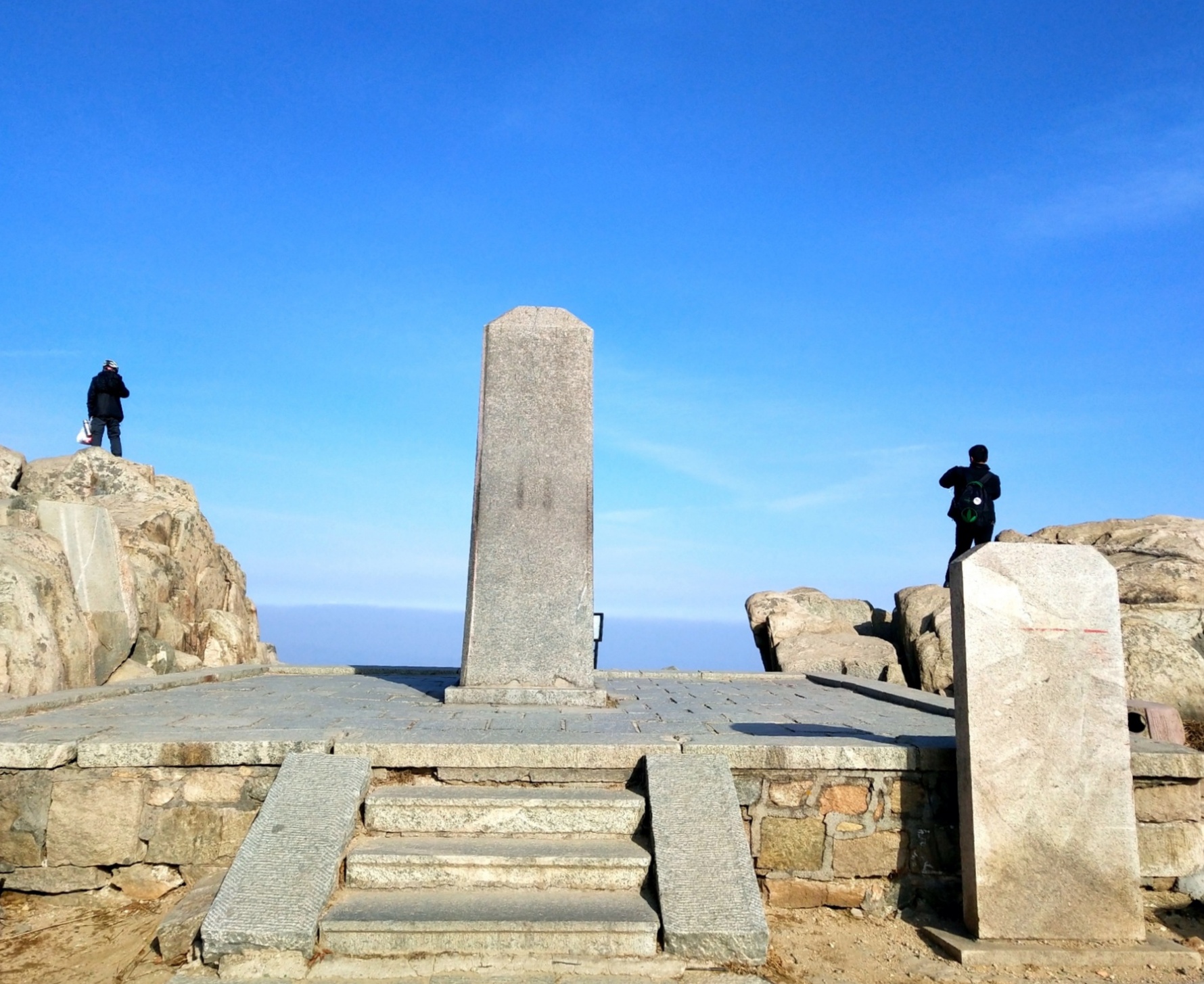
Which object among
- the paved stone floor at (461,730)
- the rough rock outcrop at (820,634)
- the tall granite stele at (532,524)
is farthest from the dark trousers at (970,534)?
the tall granite stele at (532,524)

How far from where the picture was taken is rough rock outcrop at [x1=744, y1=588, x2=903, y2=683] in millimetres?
11102

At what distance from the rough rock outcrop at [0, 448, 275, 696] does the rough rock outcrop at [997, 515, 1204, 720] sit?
865cm

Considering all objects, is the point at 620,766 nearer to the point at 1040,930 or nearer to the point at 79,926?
the point at 1040,930

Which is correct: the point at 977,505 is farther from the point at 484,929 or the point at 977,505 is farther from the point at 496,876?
the point at 484,929

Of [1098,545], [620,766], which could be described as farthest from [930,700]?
[1098,545]

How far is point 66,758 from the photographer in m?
4.50

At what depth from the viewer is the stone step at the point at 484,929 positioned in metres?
3.63

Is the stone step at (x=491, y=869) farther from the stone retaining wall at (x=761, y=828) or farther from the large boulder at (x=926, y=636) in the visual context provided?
the large boulder at (x=926, y=636)


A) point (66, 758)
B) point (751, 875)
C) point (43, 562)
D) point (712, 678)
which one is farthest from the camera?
point (712, 678)

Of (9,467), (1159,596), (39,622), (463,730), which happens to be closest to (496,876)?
A: (463,730)

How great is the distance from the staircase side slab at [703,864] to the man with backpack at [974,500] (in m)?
7.93

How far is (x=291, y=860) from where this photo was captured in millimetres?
3932

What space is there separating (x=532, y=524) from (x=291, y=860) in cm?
381

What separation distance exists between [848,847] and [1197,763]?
193 centimetres
